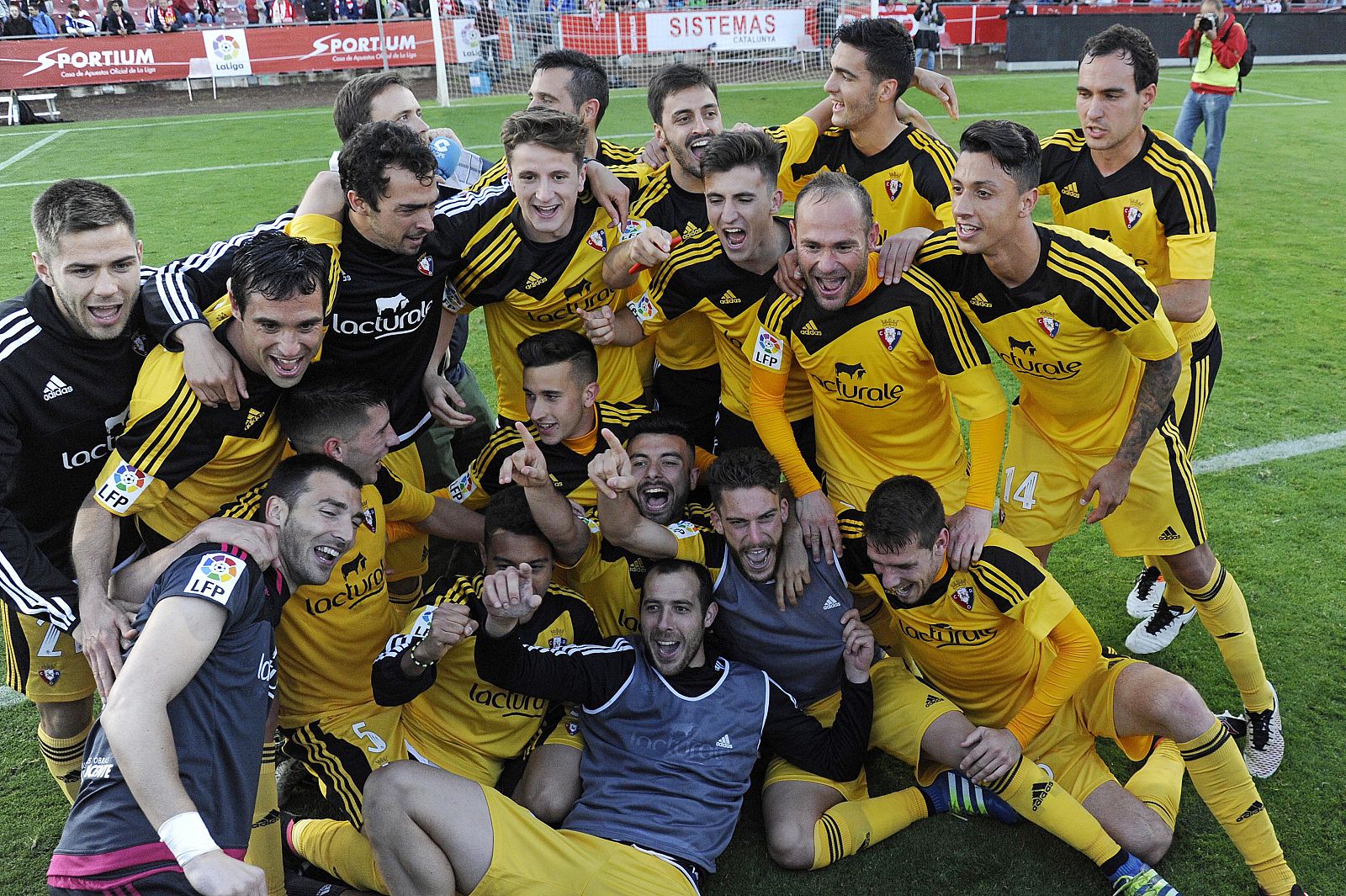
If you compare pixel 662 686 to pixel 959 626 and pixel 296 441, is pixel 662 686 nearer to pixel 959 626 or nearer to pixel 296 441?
pixel 959 626

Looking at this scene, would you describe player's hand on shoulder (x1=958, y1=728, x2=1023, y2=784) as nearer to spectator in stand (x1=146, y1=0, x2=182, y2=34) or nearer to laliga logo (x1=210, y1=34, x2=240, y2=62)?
laliga logo (x1=210, y1=34, x2=240, y2=62)

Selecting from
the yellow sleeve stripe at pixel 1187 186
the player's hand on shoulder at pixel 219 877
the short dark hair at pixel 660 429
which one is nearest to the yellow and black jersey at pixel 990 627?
the short dark hair at pixel 660 429

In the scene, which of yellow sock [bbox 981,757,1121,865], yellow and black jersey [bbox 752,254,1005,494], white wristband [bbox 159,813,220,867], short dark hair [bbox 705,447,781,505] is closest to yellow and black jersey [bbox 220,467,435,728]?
white wristband [bbox 159,813,220,867]

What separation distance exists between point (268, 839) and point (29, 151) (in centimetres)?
1724

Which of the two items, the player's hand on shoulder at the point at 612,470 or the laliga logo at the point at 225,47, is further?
the laliga logo at the point at 225,47

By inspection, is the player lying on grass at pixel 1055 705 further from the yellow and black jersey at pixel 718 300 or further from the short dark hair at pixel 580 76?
the short dark hair at pixel 580 76

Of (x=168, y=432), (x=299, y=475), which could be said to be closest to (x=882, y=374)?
(x=299, y=475)

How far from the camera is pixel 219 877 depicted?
8.59 feet

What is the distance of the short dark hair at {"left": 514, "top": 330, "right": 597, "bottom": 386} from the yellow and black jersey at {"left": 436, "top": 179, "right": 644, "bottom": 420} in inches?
8.8

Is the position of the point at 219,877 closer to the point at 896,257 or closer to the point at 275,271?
the point at 275,271

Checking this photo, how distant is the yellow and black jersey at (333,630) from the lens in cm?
380

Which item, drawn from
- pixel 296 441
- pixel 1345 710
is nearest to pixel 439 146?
pixel 296 441

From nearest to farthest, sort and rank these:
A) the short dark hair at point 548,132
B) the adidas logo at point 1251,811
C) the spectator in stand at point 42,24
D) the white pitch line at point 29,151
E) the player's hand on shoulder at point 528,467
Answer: the adidas logo at point 1251,811
the player's hand on shoulder at point 528,467
the short dark hair at point 548,132
the white pitch line at point 29,151
the spectator in stand at point 42,24

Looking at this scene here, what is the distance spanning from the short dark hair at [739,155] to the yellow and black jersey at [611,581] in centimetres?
145
